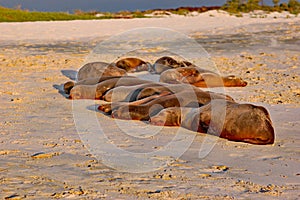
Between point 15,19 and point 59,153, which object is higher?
point 15,19

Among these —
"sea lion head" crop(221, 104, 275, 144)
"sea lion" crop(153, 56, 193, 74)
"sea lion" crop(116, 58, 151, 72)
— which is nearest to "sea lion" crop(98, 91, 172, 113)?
"sea lion head" crop(221, 104, 275, 144)

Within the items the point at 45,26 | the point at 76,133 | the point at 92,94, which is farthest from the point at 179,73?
the point at 45,26

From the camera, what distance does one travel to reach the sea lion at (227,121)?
14.7ft

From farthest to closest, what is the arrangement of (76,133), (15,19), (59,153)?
(15,19)
(76,133)
(59,153)

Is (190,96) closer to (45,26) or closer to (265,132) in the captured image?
(265,132)

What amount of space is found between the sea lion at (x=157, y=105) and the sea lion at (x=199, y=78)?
1964 millimetres

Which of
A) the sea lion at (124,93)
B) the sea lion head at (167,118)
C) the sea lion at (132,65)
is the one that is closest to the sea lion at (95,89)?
the sea lion at (124,93)

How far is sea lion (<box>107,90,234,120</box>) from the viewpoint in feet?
17.8

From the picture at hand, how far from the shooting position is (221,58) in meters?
11.1

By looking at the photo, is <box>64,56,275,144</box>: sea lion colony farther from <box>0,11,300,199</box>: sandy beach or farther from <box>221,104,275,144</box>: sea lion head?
<box>0,11,300,199</box>: sandy beach

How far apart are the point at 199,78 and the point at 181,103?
252 cm

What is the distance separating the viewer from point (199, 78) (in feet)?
26.2

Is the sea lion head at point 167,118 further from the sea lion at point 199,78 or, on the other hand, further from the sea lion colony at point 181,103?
the sea lion at point 199,78

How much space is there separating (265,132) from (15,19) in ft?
75.4
